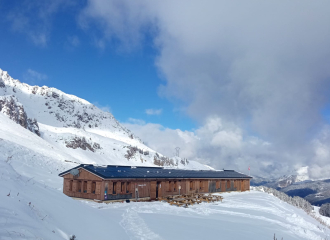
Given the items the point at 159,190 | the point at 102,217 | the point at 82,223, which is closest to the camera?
the point at 82,223

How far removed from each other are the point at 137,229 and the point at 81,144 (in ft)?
236

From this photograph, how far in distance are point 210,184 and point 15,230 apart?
37.5 metres

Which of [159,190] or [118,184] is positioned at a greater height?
[118,184]

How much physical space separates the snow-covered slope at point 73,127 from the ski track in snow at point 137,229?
130 feet

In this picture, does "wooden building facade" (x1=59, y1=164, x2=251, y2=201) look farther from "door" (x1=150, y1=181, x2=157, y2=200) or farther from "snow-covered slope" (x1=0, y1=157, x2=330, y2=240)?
"snow-covered slope" (x1=0, y1=157, x2=330, y2=240)

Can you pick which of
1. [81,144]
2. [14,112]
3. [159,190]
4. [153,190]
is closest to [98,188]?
[153,190]

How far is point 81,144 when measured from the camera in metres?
81.8

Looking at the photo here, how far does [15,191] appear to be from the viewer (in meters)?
10.3

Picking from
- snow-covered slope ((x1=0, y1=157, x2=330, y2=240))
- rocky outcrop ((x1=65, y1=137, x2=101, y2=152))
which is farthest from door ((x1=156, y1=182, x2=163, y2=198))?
rocky outcrop ((x1=65, y1=137, x2=101, y2=152))

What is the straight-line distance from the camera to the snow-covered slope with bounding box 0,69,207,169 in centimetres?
7419

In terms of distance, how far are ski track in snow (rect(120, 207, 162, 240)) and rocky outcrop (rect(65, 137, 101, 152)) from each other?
65.3m

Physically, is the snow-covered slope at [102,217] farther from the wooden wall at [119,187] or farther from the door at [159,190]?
the door at [159,190]

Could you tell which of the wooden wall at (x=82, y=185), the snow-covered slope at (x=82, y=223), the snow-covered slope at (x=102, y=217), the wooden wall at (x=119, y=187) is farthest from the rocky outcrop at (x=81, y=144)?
the snow-covered slope at (x=82, y=223)

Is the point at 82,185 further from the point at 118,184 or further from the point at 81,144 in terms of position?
the point at 81,144
